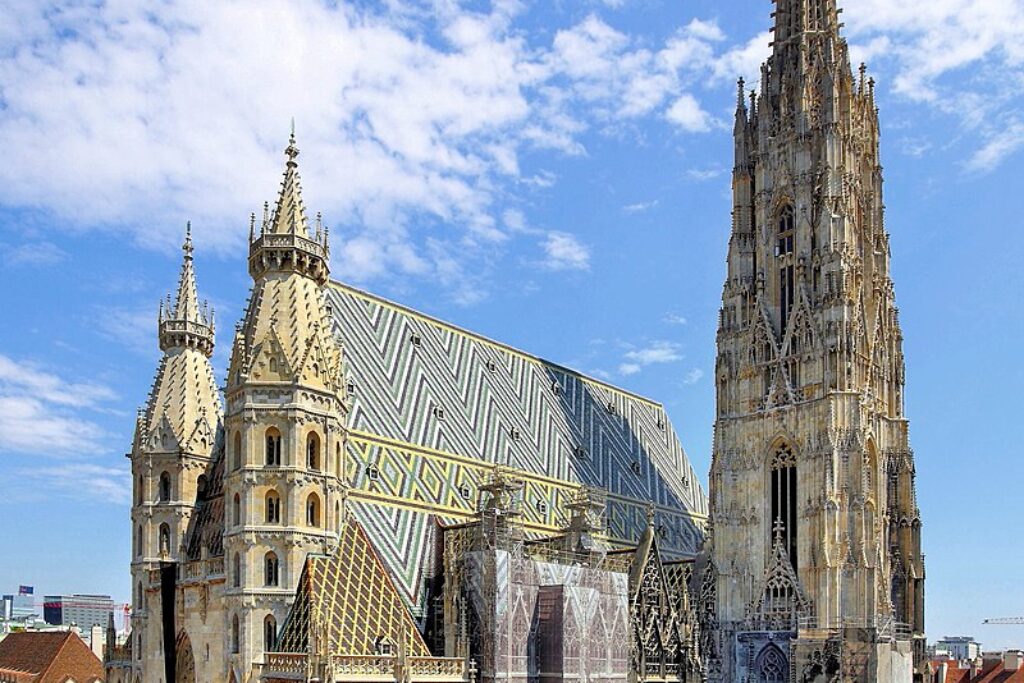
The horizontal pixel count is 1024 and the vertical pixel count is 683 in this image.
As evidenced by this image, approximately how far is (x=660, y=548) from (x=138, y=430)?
29.1 m

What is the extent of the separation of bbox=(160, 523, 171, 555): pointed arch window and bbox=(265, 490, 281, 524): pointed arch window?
26.0ft

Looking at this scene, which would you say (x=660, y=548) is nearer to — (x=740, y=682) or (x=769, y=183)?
(x=740, y=682)

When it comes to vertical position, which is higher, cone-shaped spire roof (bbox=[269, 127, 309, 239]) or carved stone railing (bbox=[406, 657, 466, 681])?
cone-shaped spire roof (bbox=[269, 127, 309, 239])

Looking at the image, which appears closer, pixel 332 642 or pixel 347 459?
pixel 332 642

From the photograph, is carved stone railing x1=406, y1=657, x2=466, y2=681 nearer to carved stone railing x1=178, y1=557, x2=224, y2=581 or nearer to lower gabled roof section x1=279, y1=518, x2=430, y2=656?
lower gabled roof section x1=279, y1=518, x2=430, y2=656

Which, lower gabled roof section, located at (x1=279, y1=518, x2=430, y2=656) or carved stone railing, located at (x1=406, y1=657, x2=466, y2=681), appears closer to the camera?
lower gabled roof section, located at (x1=279, y1=518, x2=430, y2=656)

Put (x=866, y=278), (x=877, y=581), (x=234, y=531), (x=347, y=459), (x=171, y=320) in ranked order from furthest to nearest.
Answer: (x=866, y=278) < (x=877, y=581) < (x=171, y=320) < (x=347, y=459) < (x=234, y=531)

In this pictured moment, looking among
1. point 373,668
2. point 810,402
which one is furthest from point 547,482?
point 373,668

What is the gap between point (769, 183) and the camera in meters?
62.3

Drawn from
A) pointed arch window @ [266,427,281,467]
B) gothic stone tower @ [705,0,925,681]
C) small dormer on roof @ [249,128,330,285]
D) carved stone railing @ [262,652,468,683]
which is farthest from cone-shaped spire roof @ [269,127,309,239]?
gothic stone tower @ [705,0,925,681]

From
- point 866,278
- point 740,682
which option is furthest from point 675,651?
point 866,278

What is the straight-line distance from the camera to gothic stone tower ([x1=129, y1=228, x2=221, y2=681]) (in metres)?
47.0

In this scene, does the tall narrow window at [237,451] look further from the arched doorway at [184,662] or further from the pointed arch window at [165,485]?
the arched doorway at [184,662]

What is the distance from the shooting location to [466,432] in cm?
5588
